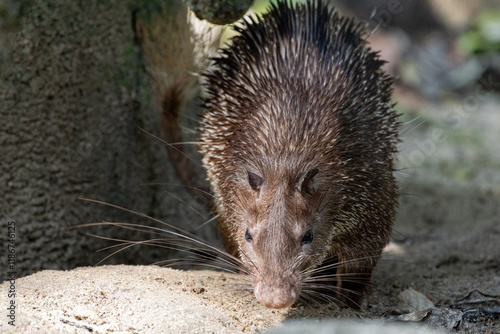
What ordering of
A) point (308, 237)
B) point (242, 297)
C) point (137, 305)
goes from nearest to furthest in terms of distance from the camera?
point (137, 305)
point (308, 237)
point (242, 297)

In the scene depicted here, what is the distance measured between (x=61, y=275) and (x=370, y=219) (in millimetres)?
2335

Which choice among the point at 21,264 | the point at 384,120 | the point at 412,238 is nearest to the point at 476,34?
the point at 412,238

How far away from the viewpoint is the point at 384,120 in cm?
471

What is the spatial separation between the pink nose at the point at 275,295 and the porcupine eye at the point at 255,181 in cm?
77

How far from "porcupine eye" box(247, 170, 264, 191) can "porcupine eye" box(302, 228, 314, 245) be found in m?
0.46

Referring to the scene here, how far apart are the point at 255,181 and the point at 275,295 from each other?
910 mm

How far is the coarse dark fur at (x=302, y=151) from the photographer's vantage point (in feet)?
13.1

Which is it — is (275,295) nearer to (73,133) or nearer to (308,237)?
(308,237)

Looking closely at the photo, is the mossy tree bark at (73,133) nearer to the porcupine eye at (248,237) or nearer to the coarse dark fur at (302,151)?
the coarse dark fur at (302,151)

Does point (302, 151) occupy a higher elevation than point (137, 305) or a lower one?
higher

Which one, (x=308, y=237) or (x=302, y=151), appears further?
(x=302, y=151)

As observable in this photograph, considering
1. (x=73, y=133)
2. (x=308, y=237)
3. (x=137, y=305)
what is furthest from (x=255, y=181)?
(x=73, y=133)

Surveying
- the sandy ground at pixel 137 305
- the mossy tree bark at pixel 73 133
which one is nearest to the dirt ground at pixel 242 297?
the sandy ground at pixel 137 305

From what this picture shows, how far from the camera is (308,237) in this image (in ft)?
13.2
